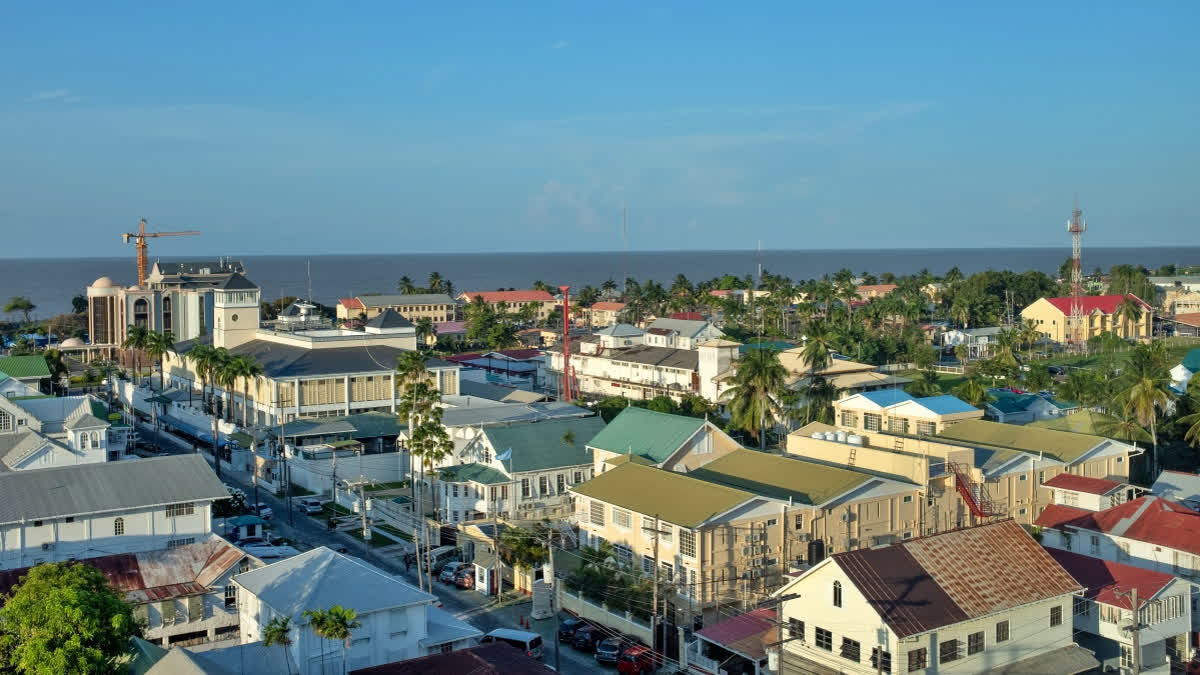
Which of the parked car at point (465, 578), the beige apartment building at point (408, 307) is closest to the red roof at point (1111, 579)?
the parked car at point (465, 578)

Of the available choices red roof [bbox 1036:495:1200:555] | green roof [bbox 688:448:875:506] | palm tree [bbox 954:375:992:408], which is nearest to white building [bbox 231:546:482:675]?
green roof [bbox 688:448:875:506]

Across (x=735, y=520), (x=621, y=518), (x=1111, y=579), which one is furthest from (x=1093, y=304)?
(x=735, y=520)

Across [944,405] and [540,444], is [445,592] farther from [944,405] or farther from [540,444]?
[944,405]

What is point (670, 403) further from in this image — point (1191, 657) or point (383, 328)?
point (1191, 657)

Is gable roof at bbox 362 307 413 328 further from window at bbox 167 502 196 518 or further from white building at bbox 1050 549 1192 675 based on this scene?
white building at bbox 1050 549 1192 675

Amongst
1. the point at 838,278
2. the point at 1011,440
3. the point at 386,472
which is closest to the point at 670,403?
the point at 386,472
